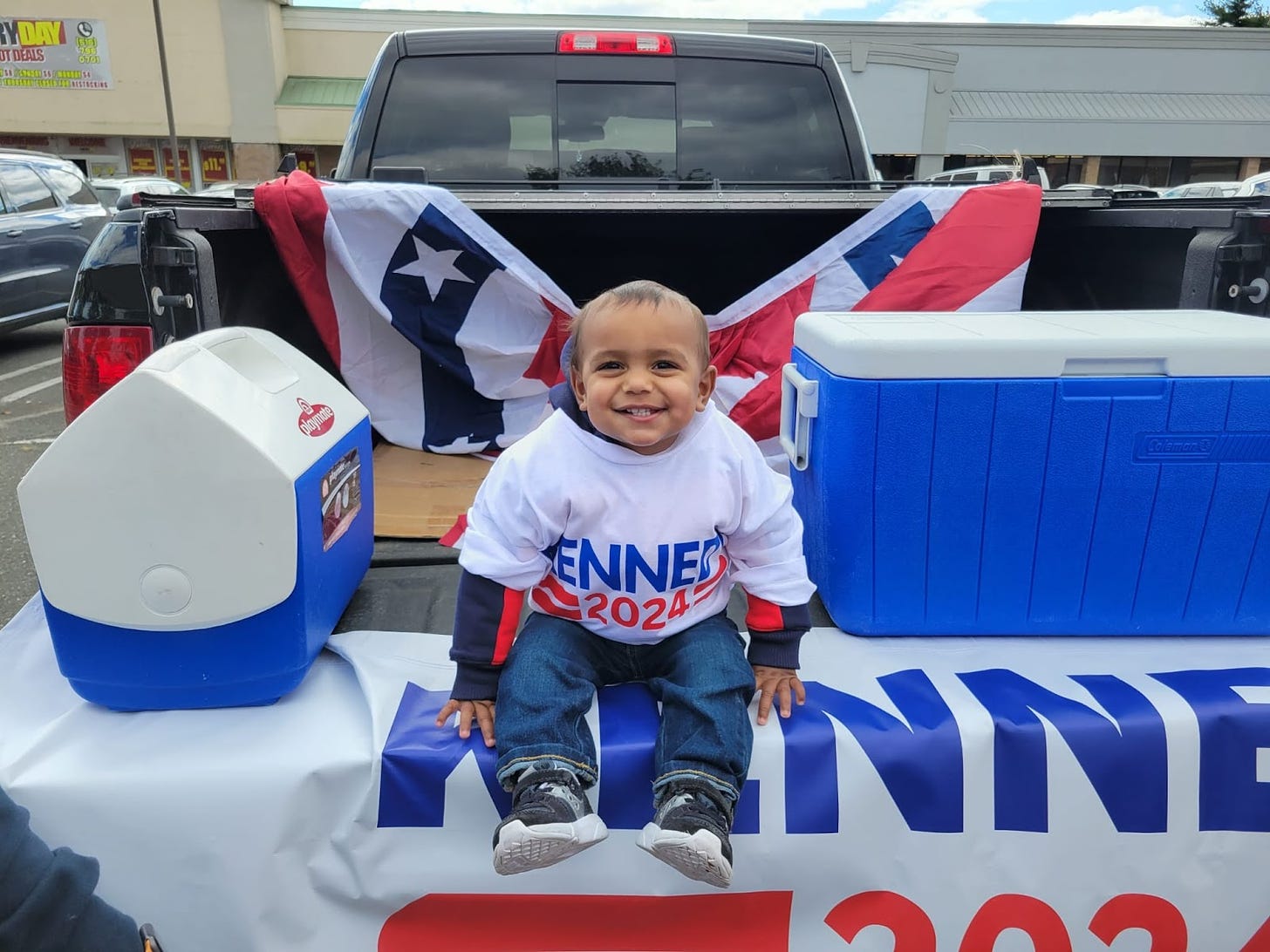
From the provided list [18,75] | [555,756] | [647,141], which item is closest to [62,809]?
[555,756]

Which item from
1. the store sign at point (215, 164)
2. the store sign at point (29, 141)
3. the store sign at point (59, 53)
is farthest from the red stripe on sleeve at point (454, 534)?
Result: the store sign at point (29, 141)

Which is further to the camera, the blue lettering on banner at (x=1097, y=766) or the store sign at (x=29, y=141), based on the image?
the store sign at (x=29, y=141)

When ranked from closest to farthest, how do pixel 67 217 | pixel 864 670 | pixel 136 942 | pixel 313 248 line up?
pixel 136 942, pixel 864 670, pixel 313 248, pixel 67 217

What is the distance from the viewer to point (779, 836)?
1.42m

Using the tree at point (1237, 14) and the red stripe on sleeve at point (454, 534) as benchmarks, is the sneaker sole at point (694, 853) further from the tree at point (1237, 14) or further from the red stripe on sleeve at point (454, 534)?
the tree at point (1237, 14)

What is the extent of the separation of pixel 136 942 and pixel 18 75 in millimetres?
30336

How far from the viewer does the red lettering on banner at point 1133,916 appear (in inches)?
57.4

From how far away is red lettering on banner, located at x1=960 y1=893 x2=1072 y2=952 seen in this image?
1.45 metres

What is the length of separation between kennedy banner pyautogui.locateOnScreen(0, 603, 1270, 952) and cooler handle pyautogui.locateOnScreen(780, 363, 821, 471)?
1.88 feet

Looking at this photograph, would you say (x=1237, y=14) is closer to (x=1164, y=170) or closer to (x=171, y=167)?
(x=1164, y=170)

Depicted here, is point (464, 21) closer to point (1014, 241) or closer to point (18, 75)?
point (18, 75)

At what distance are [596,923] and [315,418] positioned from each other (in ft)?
3.30

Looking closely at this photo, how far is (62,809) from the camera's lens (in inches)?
52.9

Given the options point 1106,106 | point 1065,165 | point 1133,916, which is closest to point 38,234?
point 1133,916
